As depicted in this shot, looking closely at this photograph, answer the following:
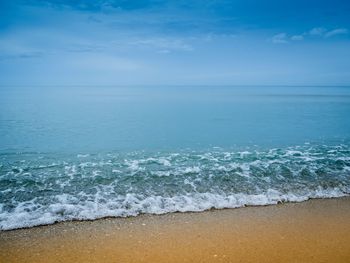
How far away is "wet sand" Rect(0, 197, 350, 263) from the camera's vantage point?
21.0 ft

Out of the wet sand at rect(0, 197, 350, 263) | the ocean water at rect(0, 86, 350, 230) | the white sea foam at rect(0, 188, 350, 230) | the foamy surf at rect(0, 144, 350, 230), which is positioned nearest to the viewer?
the wet sand at rect(0, 197, 350, 263)

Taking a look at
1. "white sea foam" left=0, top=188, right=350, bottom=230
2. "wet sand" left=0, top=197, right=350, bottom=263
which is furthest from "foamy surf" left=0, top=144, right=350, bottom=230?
"wet sand" left=0, top=197, right=350, bottom=263

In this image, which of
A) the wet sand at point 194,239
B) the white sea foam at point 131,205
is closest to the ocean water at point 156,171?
the white sea foam at point 131,205

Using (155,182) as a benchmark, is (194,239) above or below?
above

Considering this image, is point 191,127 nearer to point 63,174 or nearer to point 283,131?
point 283,131

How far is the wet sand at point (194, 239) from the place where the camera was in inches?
252

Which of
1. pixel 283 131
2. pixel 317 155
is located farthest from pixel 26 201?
pixel 283 131

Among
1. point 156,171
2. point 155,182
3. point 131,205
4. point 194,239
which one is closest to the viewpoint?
point 194,239

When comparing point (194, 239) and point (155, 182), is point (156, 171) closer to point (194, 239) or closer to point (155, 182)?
point (155, 182)

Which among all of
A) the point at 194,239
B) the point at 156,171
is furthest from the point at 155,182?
the point at 194,239

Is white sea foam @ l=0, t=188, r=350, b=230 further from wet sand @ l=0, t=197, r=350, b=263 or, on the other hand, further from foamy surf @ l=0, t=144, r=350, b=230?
wet sand @ l=0, t=197, r=350, b=263

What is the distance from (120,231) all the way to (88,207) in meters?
2.03

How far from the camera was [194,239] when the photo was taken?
713 centimetres

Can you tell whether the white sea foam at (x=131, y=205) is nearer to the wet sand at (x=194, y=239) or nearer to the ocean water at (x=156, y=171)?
the ocean water at (x=156, y=171)
